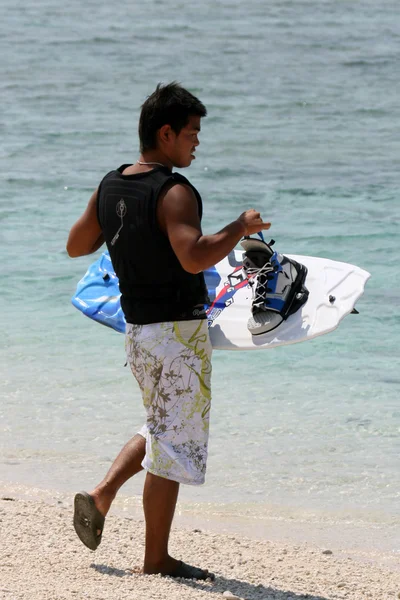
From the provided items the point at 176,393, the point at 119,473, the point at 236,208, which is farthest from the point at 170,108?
the point at 236,208

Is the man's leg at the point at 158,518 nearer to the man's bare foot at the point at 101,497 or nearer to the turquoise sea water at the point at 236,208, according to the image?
the man's bare foot at the point at 101,497

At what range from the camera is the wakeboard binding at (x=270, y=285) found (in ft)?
13.9

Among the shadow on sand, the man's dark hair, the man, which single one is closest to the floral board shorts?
the man

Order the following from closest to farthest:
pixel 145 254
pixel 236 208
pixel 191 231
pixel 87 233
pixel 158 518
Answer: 1. pixel 191 231
2. pixel 145 254
3. pixel 158 518
4. pixel 87 233
5. pixel 236 208

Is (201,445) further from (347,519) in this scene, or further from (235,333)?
(347,519)

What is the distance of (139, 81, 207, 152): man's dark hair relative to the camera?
3.43 meters

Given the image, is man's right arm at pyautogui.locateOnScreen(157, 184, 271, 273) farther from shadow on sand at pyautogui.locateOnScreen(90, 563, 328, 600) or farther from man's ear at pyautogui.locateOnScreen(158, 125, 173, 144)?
shadow on sand at pyautogui.locateOnScreen(90, 563, 328, 600)

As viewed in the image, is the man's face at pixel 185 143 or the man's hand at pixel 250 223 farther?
the man's face at pixel 185 143

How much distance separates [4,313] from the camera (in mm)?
8477

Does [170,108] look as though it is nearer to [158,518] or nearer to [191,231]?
[191,231]

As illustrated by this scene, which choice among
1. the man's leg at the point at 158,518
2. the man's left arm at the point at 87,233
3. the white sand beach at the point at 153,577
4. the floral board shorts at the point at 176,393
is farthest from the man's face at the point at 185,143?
the white sand beach at the point at 153,577

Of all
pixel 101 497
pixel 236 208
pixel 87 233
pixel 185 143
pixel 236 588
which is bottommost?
pixel 236 208

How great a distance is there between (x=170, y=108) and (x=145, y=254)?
49 centimetres

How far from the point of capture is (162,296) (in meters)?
3.47
